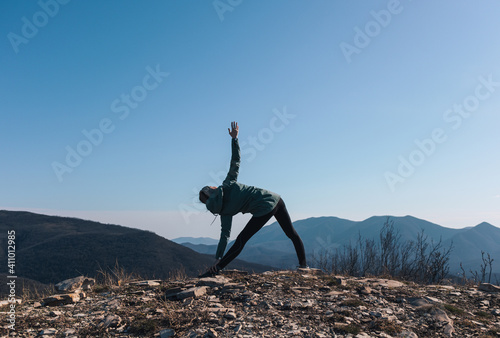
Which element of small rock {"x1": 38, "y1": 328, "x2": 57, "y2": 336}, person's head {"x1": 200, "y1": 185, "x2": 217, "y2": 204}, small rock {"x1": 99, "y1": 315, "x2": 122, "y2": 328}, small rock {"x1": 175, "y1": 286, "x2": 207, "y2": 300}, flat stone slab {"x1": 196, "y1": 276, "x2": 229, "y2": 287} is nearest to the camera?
small rock {"x1": 38, "y1": 328, "x2": 57, "y2": 336}

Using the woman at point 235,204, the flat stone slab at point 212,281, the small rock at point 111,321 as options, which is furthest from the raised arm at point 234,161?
the small rock at point 111,321

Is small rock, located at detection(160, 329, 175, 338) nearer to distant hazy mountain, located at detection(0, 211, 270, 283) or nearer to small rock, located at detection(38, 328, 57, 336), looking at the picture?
small rock, located at detection(38, 328, 57, 336)

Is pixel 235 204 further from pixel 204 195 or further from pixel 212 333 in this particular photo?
pixel 212 333

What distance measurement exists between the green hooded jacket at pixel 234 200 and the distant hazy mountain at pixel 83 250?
44115 mm

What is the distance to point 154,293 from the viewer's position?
18.0 ft

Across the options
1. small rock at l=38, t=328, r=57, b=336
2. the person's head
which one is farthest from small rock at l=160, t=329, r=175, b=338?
the person's head

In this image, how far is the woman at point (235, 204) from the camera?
5.86m

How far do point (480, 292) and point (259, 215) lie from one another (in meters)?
4.06

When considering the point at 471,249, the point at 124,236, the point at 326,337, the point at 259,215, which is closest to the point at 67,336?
the point at 326,337

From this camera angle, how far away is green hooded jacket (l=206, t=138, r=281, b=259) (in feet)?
19.3

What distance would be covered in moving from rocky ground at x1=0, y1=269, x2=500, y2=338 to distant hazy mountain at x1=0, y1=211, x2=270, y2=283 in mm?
44331

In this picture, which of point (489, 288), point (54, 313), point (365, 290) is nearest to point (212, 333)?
point (54, 313)

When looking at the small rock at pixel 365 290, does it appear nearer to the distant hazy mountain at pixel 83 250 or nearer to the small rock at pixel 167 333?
the small rock at pixel 167 333

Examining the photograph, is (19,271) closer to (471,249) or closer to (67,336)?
(67,336)
